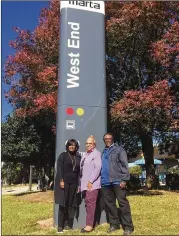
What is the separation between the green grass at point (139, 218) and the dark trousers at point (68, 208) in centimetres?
25

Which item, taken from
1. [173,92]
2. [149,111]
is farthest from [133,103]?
[173,92]

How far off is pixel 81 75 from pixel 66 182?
219 cm

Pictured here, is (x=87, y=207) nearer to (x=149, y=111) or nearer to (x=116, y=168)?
(x=116, y=168)

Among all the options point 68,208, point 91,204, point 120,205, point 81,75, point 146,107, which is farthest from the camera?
point 146,107

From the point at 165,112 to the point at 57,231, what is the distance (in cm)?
700

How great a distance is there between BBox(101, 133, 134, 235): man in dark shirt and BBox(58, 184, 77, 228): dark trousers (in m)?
0.58

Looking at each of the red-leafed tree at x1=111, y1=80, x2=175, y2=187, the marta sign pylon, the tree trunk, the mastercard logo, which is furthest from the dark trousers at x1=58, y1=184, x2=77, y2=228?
the tree trunk

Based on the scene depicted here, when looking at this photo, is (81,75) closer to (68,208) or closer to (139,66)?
(68,208)

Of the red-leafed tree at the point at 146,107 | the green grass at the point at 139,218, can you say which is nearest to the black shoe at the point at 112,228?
the green grass at the point at 139,218

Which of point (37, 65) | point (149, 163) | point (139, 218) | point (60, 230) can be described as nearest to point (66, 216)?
point (60, 230)

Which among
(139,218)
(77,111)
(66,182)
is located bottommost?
(139,218)

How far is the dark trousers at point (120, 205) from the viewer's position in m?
6.84

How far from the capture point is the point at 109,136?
7.15m

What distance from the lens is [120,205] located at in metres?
6.88
